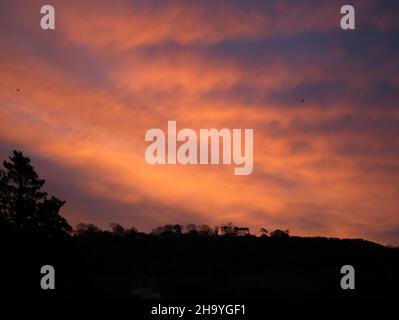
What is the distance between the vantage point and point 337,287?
8594 centimetres

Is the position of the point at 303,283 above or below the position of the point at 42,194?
below

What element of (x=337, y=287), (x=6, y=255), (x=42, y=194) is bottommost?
(x=337, y=287)

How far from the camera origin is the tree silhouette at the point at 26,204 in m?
58.9

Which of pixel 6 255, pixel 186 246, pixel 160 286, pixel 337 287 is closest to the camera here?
pixel 6 255

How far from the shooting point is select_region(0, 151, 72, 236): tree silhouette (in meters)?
58.9

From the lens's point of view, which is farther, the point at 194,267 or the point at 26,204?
the point at 194,267

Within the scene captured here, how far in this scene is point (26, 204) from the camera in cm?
6059
